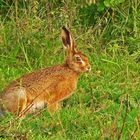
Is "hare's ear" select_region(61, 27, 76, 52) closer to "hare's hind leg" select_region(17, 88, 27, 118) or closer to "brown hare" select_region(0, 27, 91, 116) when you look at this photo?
"brown hare" select_region(0, 27, 91, 116)

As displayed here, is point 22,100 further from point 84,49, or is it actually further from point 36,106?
point 84,49

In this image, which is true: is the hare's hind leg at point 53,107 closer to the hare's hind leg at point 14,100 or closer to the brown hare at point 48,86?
the brown hare at point 48,86

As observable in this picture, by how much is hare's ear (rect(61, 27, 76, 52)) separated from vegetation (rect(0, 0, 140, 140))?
0.36 m

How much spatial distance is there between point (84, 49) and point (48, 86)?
4.24 feet

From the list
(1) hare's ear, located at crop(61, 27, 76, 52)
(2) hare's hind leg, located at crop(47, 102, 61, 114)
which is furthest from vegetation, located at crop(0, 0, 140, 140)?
(1) hare's ear, located at crop(61, 27, 76, 52)

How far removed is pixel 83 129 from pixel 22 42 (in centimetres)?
221

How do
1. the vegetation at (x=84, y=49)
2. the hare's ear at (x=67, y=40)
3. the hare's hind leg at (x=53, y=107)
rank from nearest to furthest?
the vegetation at (x=84, y=49), the hare's hind leg at (x=53, y=107), the hare's ear at (x=67, y=40)

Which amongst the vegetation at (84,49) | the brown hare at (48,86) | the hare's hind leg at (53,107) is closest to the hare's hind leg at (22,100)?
the brown hare at (48,86)

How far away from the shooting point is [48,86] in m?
6.69

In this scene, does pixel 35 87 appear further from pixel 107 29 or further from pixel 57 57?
pixel 107 29

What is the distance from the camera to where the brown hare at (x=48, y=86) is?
6.32m

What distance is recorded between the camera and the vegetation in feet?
20.5

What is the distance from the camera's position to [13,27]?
321 inches

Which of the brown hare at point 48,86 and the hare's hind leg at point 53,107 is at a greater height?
the brown hare at point 48,86
